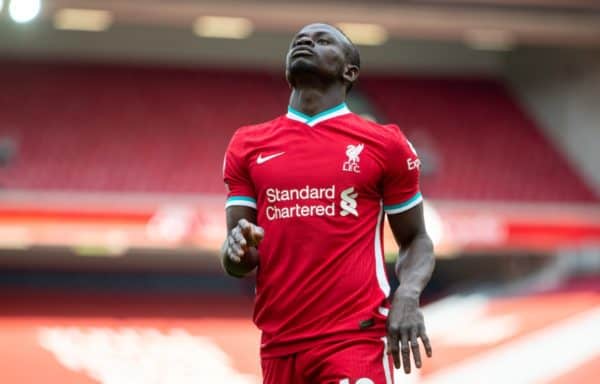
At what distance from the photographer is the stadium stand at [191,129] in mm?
14422

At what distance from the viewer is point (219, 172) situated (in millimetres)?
14664

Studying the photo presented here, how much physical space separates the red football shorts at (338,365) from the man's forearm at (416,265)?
19cm

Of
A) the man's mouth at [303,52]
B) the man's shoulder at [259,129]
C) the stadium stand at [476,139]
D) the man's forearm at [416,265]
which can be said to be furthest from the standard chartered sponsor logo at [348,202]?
the stadium stand at [476,139]

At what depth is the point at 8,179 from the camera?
13836 mm

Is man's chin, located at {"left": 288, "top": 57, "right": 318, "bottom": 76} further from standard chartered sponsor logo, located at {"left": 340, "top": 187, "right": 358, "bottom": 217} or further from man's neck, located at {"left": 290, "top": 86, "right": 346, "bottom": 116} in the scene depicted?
standard chartered sponsor logo, located at {"left": 340, "top": 187, "right": 358, "bottom": 217}

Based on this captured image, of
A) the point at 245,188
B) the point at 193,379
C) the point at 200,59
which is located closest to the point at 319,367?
the point at 245,188

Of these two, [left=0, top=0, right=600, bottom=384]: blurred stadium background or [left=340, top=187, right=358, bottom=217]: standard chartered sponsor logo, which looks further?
[left=0, top=0, right=600, bottom=384]: blurred stadium background

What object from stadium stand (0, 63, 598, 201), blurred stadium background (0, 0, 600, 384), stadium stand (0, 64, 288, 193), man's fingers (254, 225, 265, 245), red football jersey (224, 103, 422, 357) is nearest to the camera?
man's fingers (254, 225, 265, 245)

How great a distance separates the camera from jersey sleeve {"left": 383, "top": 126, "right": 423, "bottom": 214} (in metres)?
3.62

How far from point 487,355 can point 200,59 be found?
24.9 feet

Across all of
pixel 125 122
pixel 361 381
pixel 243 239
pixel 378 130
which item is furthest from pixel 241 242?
pixel 125 122

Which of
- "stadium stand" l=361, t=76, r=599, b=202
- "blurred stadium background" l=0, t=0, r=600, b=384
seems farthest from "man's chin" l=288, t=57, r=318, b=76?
"stadium stand" l=361, t=76, r=599, b=202

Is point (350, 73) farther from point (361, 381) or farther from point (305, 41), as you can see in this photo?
point (361, 381)

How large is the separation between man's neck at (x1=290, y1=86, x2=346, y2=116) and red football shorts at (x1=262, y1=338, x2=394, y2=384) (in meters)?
0.77
